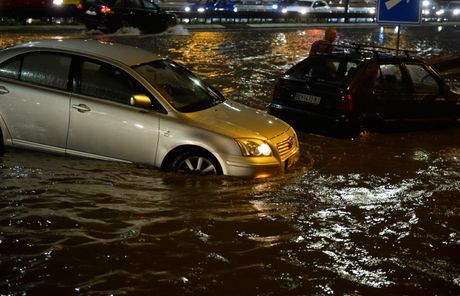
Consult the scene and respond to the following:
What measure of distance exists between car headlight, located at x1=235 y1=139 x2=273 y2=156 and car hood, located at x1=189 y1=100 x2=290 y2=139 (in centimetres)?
7

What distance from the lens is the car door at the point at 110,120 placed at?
266 inches

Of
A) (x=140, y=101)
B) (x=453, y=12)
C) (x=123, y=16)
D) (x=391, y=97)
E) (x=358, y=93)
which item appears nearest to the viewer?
(x=140, y=101)

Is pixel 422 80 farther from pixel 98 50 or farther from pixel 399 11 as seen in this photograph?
pixel 98 50

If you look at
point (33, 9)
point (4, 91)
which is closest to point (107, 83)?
point (4, 91)

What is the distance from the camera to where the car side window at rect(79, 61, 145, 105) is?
272 inches

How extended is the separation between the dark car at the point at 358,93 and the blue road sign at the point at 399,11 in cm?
106

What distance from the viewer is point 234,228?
5680 millimetres

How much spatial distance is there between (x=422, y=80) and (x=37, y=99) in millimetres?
6306

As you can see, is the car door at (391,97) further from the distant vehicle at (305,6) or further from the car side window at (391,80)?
the distant vehicle at (305,6)

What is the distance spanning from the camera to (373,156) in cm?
884

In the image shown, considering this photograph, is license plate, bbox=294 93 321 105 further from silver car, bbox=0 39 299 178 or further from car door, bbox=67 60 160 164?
car door, bbox=67 60 160 164

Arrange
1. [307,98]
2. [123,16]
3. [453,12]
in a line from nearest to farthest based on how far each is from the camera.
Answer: [307,98] → [123,16] → [453,12]

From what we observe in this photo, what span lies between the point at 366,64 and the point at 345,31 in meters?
24.6

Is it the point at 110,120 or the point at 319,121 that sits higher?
the point at 110,120
